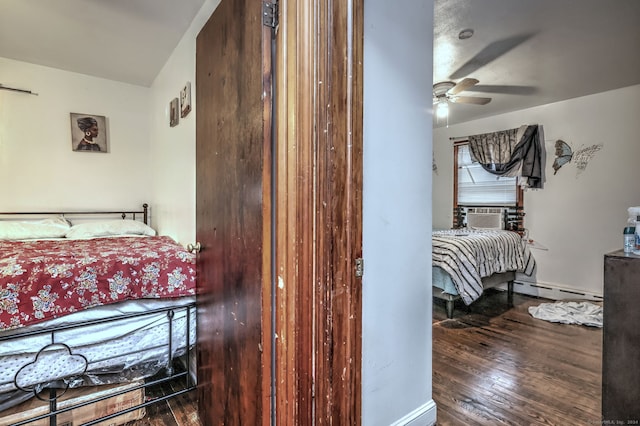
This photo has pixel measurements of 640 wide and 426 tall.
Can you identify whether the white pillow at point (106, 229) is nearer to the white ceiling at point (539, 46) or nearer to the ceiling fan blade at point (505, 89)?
the white ceiling at point (539, 46)

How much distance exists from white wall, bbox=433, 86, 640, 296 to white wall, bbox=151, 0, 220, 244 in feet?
13.6

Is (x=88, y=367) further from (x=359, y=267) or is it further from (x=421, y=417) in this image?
(x=421, y=417)

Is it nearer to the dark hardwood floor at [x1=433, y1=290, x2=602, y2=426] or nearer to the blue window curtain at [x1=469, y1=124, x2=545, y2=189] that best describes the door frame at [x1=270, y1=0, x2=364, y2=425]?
Result: the dark hardwood floor at [x1=433, y1=290, x2=602, y2=426]

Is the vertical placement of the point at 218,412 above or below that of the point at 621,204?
below

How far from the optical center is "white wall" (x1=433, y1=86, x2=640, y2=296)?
11.1 ft

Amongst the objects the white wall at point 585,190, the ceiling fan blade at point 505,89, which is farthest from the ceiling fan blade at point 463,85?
the white wall at point 585,190

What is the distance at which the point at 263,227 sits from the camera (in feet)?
3.43

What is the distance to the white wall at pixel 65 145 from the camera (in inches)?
123

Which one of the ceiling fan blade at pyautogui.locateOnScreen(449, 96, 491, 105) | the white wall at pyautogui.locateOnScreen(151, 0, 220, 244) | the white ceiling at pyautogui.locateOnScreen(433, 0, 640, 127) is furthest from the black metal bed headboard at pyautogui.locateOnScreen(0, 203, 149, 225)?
the ceiling fan blade at pyautogui.locateOnScreen(449, 96, 491, 105)

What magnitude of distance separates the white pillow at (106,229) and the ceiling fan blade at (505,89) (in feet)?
12.9

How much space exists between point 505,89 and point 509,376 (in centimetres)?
299

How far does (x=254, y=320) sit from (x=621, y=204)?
436 centimetres

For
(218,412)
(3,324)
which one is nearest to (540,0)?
(218,412)

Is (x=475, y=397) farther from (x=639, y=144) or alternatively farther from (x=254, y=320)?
(x=639, y=144)
